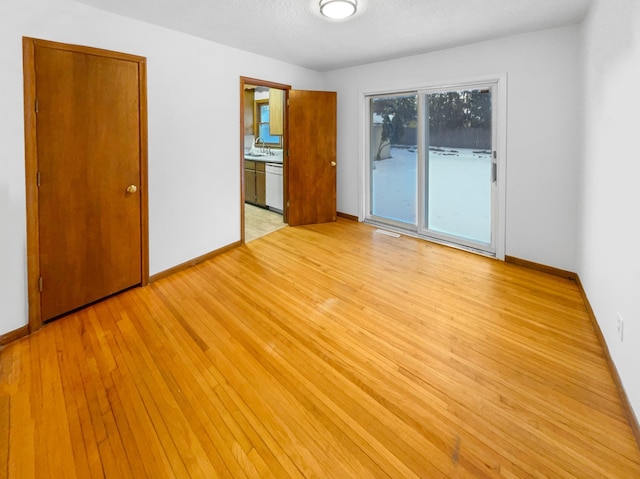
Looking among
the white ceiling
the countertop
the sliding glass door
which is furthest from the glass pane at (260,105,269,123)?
the white ceiling


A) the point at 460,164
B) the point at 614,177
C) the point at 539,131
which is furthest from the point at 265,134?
the point at 614,177

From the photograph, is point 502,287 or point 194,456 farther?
point 502,287

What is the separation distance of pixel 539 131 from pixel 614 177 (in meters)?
1.60

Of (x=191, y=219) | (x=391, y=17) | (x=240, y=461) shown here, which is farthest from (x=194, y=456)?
(x=391, y=17)

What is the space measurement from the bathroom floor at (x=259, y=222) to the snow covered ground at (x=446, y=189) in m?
1.70

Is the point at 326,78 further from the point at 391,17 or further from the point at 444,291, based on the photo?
the point at 444,291

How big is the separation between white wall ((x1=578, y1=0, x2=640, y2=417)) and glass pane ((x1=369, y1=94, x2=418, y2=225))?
2175 mm

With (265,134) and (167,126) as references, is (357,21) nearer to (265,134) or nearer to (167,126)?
(167,126)

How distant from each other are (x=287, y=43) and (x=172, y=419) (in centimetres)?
376

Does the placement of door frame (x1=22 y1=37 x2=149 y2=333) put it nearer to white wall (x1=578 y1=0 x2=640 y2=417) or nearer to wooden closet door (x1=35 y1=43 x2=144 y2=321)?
wooden closet door (x1=35 y1=43 x2=144 y2=321)

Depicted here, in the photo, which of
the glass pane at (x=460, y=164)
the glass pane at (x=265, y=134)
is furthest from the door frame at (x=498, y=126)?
the glass pane at (x=265, y=134)

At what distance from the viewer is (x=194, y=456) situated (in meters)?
1.50

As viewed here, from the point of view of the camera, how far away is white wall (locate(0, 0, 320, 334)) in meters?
2.30

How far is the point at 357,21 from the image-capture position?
3271mm
